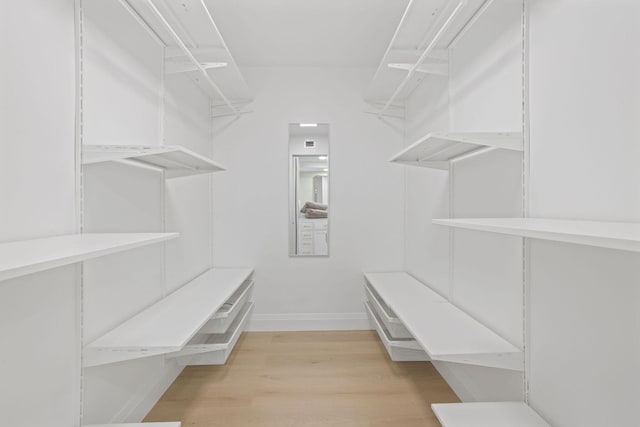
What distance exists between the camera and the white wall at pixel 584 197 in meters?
0.93

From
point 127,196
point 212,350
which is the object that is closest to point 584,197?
point 127,196

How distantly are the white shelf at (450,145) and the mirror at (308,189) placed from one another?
1026 millimetres

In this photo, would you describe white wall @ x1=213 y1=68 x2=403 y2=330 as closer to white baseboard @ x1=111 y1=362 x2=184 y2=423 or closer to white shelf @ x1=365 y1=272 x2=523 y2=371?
white shelf @ x1=365 y1=272 x2=523 y2=371

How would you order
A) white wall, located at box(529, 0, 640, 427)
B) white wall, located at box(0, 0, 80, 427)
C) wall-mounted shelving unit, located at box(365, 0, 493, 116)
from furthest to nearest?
wall-mounted shelving unit, located at box(365, 0, 493, 116)
white wall, located at box(0, 0, 80, 427)
white wall, located at box(529, 0, 640, 427)

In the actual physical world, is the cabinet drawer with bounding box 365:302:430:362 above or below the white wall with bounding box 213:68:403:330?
below

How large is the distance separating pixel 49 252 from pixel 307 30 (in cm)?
226

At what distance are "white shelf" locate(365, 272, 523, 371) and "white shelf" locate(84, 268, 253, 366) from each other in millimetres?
1077

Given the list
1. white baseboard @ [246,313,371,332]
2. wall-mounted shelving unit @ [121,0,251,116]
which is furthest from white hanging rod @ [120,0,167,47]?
white baseboard @ [246,313,371,332]

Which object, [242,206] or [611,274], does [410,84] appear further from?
[611,274]

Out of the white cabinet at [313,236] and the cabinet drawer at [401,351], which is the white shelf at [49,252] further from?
the white cabinet at [313,236]

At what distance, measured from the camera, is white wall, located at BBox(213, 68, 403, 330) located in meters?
3.13

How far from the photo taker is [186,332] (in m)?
1.58

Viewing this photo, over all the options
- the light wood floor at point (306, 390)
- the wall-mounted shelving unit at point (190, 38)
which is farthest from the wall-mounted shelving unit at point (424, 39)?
the light wood floor at point (306, 390)

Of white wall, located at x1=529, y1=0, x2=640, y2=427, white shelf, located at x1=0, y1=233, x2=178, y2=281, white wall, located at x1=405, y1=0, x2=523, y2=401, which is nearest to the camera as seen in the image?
white shelf, located at x1=0, y1=233, x2=178, y2=281
